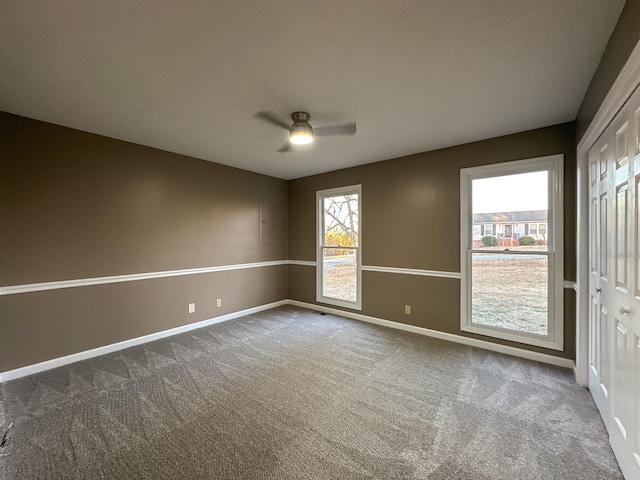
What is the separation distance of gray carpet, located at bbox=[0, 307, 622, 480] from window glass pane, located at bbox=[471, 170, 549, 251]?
1.30 metres

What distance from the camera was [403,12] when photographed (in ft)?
4.59

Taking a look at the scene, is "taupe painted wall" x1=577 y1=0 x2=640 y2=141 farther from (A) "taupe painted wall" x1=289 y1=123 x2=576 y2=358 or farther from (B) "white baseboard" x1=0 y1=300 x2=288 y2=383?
(B) "white baseboard" x1=0 y1=300 x2=288 y2=383

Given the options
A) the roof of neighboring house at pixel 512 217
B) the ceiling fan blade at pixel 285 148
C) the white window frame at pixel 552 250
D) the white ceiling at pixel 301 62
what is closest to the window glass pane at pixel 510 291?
the white window frame at pixel 552 250

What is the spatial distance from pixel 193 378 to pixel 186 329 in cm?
140

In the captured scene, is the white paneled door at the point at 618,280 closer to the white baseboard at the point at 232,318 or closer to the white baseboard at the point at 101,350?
the white baseboard at the point at 232,318

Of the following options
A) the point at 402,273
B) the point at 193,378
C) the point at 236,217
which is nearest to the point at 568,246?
the point at 402,273

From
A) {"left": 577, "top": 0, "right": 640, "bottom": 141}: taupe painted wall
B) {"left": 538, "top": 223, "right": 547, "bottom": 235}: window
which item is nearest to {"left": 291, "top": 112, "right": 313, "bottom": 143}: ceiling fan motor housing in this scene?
{"left": 577, "top": 0, "right": 640, "bottom": 141}: taupe painted wall

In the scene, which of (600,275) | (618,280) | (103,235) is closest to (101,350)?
(103,235)

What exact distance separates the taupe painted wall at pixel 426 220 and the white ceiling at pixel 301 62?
294mm

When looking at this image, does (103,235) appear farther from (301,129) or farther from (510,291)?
(510,291)

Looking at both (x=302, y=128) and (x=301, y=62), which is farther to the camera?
(x=302, y=128)

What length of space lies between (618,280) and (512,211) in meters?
1.58

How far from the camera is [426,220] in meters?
3.69

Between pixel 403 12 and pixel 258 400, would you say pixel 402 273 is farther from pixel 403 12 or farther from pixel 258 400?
pixel 403 12
